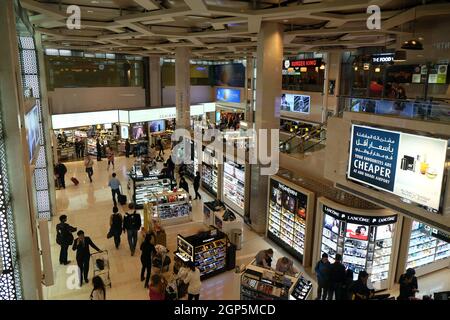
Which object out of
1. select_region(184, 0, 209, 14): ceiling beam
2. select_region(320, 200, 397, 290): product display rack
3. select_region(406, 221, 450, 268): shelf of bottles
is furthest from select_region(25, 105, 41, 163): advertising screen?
select_region(406, 221, 450, 268): shelf of bottles

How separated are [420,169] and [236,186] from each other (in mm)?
7710

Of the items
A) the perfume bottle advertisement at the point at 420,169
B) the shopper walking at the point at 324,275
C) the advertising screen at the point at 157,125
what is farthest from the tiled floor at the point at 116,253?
the advertising screen at the point at 157,125

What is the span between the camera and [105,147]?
2264cm

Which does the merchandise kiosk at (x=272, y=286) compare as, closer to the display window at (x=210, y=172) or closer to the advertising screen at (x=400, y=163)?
the advertising screen at (x=400, y=163)

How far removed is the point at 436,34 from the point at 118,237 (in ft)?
34.2

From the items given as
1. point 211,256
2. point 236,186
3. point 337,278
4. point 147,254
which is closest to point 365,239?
point 337,278

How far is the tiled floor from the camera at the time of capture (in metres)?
8.19

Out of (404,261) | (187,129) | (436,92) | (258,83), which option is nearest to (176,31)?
(258,83)

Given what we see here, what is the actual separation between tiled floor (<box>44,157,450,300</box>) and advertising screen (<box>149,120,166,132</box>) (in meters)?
8.15

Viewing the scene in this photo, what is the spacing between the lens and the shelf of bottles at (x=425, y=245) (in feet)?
29.2

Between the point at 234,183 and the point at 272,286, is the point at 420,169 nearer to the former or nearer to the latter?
the point at 272,286

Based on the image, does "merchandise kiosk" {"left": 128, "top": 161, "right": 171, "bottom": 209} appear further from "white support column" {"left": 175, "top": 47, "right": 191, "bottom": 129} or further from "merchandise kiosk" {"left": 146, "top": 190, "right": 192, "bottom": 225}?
"white support column" {"left": 175, "top": 47, "right": 191, "bottom": 129}

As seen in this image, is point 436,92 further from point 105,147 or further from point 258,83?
point 105,147

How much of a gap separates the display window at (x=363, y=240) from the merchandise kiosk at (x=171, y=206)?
18.0ft
